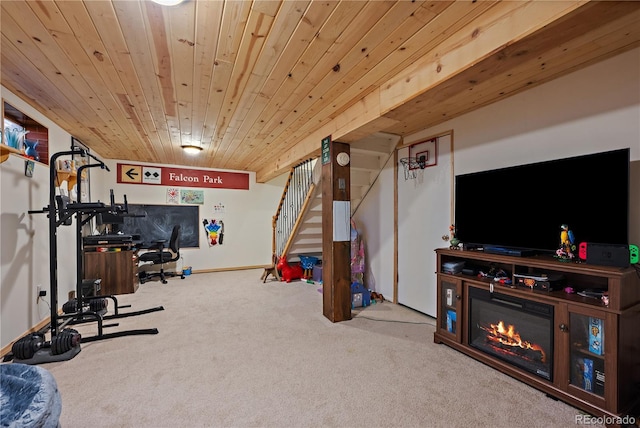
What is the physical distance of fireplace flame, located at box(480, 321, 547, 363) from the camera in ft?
6.34

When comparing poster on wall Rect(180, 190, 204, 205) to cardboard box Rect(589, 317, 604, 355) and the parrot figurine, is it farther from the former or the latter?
cardboard box Rect(589, 317, 604, 355)

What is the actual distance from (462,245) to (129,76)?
3245mm

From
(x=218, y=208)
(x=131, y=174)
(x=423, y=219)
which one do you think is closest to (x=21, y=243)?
(x=131, y=174)

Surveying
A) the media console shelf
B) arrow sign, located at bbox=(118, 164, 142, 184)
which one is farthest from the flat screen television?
arrow sign, located at bbox=(118, 164, 142, 184)

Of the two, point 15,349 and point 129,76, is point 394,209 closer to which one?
point 129,76

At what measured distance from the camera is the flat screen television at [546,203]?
1682 mm

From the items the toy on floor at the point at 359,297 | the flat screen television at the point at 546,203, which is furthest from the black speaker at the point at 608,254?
the toy on floor at the point at 359,297

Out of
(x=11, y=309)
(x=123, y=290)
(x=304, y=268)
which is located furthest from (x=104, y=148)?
(x=304, y=268)

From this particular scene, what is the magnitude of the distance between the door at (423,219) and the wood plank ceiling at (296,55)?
47 cm

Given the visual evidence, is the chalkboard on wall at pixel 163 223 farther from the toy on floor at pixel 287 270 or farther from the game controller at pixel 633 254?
the game controller at pixel 633 254

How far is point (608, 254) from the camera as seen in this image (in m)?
1.60

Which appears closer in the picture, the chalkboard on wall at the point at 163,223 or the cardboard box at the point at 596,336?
the cardboard box at the point at 596,336

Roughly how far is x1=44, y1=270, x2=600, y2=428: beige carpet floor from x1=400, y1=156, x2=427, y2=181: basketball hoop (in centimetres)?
177

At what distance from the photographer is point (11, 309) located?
7.93ft
